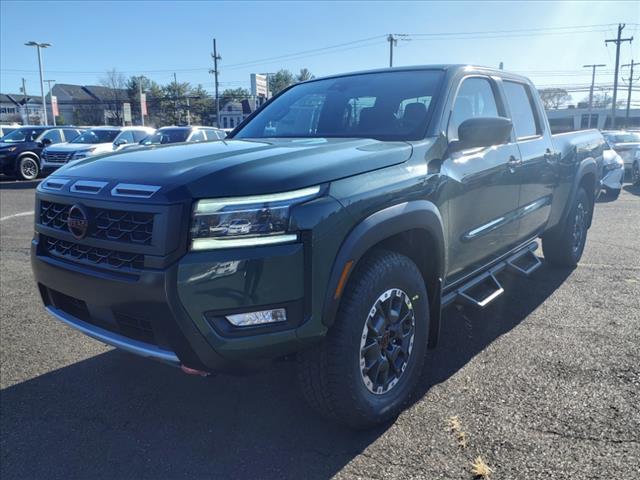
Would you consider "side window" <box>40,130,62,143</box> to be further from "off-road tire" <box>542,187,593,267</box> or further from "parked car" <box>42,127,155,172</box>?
"off-road tire" <box>542,187,593,267</box>

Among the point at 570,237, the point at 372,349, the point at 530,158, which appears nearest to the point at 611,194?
the point at 570,237

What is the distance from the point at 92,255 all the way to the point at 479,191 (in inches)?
92.2

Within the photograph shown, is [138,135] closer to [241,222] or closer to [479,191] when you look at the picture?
[479,191]

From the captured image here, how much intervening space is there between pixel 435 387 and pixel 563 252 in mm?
3160

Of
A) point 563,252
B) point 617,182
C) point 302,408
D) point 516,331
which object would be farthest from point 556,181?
point 617,182

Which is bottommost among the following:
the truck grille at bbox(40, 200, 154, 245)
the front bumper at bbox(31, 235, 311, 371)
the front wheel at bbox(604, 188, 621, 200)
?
the front wheel at bbox(604, 188, 621, 200)

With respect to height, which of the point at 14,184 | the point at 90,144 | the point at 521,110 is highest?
the point at 521,110

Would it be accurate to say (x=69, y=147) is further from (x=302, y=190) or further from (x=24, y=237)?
(x=302, y=190)

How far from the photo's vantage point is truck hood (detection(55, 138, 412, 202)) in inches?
87.7

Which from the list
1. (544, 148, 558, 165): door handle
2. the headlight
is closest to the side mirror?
the headlight

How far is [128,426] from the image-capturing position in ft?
9.57

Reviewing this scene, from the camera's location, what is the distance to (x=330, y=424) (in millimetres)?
2902

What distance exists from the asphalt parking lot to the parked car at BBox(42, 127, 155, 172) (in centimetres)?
1301

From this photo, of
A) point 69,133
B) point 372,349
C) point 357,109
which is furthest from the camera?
point 69,133
